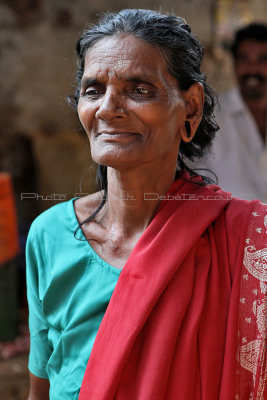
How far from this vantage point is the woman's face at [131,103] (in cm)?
125

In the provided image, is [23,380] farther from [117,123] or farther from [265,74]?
[265,74]

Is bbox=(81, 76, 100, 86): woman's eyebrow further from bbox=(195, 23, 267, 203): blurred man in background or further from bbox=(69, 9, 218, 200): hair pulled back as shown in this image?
bbox=(195, 23, 267, 203): blurred man in background

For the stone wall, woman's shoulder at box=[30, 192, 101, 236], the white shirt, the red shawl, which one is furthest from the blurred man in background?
→ the red shawl

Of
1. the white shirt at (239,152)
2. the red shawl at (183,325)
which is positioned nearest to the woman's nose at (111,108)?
the red shawl at (183,325)

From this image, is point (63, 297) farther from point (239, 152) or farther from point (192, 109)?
point (239, 152)

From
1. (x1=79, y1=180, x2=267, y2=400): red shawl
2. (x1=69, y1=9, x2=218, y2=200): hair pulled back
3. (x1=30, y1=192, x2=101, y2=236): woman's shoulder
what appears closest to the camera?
(x1=79, y1=180, x2=267, y2=400): red shawl

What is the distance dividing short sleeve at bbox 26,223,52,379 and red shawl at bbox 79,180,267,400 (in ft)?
1.05

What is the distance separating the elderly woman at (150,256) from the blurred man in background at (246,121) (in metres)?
2.22

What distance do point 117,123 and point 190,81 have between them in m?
0.26

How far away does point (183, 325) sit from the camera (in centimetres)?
120

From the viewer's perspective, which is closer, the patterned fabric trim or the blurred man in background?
the patterned fabric trim

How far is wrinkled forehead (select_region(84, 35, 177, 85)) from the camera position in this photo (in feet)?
4.09

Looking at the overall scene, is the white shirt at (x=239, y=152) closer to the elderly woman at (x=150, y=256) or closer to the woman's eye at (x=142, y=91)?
the elderly woman at (x=150, y=256)

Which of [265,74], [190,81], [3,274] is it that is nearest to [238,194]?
[265,74]
